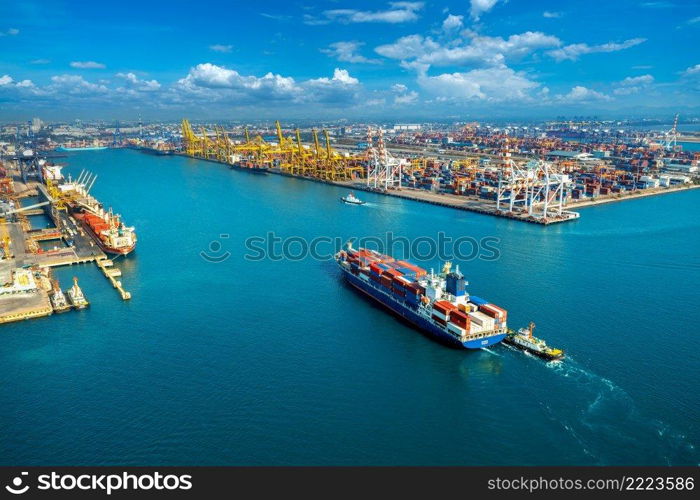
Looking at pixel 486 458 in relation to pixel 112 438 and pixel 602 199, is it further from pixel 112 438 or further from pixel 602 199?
pixel 602 199

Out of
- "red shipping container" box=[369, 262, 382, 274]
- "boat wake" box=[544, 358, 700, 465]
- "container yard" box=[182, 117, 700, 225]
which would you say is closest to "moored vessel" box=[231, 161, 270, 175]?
"container yard" box=[182, 117, 700, 225]

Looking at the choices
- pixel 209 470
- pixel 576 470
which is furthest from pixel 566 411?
pixel 209 470

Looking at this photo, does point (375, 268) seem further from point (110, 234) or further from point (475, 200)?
point (475, 200)

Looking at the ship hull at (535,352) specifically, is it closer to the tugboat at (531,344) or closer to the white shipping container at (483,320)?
the tugboat at (531,344)

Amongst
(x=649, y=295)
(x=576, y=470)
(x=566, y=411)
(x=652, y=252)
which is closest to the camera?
(x=576, y=470)

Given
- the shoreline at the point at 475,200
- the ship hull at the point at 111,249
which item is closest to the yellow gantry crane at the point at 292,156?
the shoreline at the point at 475,200

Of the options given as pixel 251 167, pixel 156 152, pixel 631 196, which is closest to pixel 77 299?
pixel 631 196

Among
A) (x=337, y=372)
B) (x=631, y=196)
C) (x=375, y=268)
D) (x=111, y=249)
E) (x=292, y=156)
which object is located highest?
(x=292, y=156)
